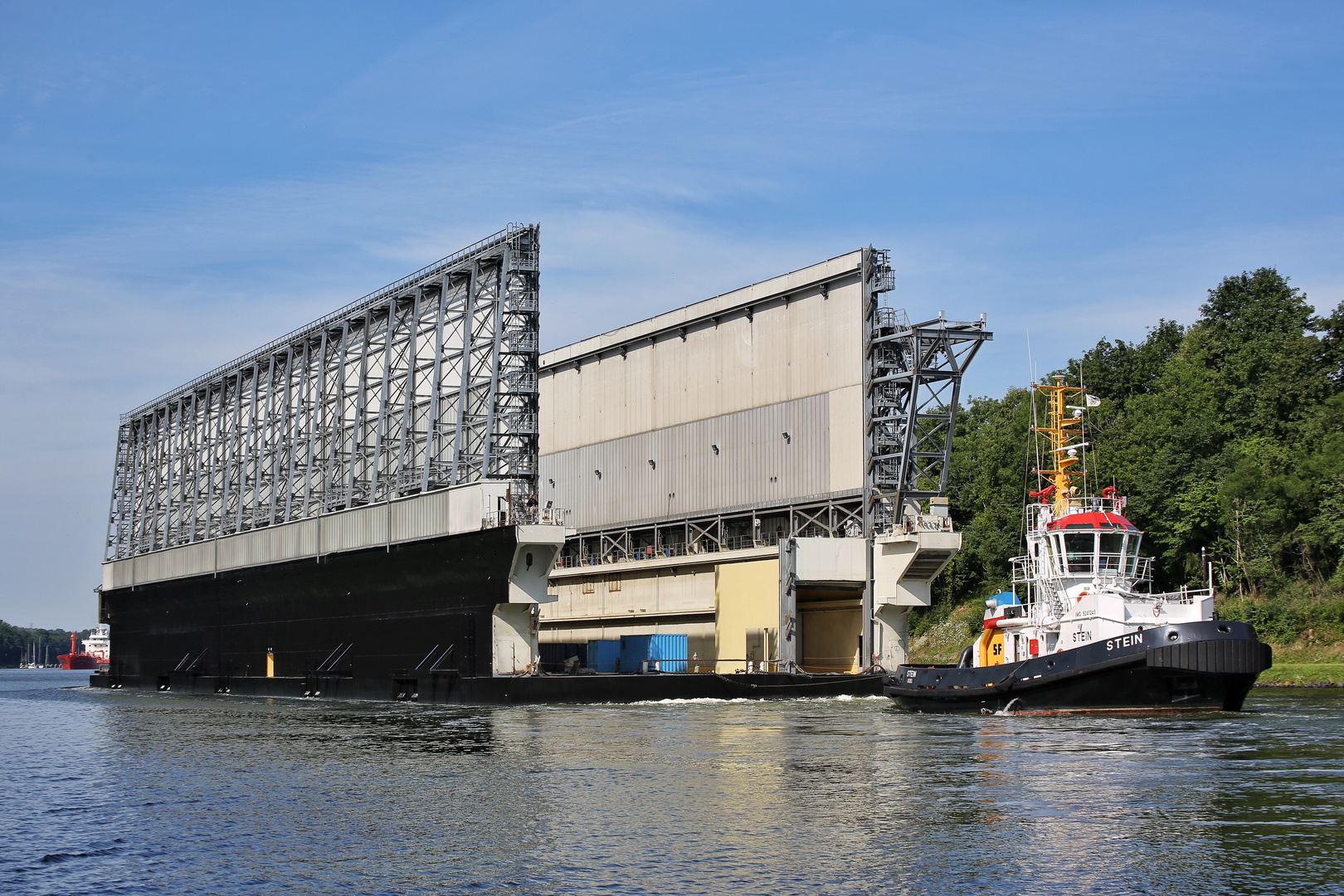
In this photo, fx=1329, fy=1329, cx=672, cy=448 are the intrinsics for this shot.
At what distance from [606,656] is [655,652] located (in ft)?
11.5

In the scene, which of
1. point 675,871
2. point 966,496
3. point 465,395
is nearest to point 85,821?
point 675,871

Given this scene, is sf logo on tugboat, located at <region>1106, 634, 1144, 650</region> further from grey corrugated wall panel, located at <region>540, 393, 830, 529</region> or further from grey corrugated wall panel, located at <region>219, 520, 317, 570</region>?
grey corrugated wall panel, located at <region>219, 520, 317, 570</region>

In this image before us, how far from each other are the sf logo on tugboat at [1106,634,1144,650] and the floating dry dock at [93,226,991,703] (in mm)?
17927

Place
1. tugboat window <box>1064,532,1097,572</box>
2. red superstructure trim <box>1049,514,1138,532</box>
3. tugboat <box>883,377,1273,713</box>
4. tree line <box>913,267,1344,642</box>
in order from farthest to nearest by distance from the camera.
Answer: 1. tree line <box>913,267,1344,642</box>
2. tugboat window <box>1064,532,1097,572</box>
3. red superstructure trim <box>1049,514,1138,532</box>
4. tugboat <box>883,377,1273,713</box>

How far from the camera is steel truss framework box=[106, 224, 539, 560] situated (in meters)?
61.0

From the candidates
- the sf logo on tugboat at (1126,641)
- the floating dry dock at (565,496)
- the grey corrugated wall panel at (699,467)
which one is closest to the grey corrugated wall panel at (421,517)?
the floating dry dock at (565,496)

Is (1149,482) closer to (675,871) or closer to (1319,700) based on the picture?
(1319,700)

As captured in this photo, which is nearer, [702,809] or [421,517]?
[702,809]

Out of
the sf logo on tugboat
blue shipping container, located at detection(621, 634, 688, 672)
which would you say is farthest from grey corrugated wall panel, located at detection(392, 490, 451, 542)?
the sf logo on tugboat

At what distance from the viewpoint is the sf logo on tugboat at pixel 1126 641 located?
4212 cm

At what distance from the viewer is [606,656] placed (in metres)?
66.1

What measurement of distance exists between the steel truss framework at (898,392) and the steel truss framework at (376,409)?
53.1 feet

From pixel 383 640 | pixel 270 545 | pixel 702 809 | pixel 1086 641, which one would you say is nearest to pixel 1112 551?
pixel 1086 641

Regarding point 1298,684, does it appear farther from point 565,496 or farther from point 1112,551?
point 565,496
